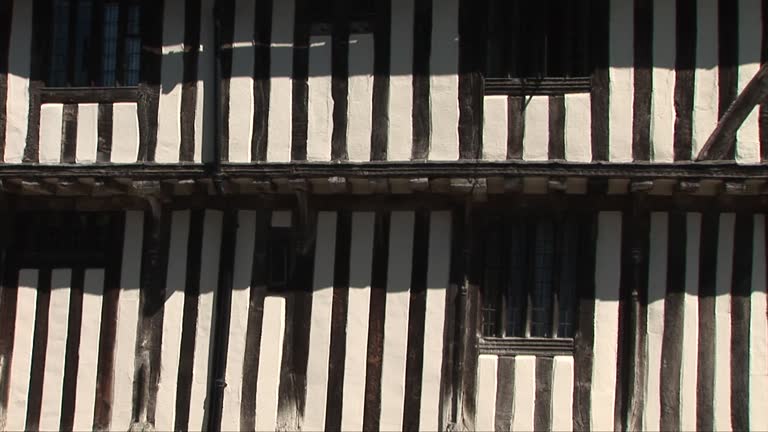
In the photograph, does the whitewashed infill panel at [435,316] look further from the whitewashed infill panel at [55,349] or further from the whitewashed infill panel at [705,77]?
the whitewashed infill panel at [55,349]

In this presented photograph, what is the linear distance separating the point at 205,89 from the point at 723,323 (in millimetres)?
5590

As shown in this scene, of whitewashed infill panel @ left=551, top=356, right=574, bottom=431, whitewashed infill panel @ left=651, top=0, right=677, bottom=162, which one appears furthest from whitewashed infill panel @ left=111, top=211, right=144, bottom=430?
whitewashed infill panel @ left=651, top=0, right=677, bottom=162

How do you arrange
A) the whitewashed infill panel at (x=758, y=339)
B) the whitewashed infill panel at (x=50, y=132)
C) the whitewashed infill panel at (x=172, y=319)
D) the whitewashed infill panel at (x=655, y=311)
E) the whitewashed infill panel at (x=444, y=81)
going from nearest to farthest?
the whitewashed infill panel at (x=758, y=339), the whitewashed infill panel at (x=655, y=311), the whitewashed infill panel at (x=444, y=81), the whitewashed infill panel at (x=172, y=319), the whitewashed infill panel at (x=50, y=132)

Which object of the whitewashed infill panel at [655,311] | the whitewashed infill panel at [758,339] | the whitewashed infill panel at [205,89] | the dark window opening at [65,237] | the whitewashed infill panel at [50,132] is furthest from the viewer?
the dark window opening at [65,237]

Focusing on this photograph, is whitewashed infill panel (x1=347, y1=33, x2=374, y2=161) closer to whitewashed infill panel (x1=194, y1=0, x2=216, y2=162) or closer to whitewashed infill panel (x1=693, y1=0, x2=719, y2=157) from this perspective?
whitewashed infill panel (x1=194, y1=0, x2=216, y2=162)

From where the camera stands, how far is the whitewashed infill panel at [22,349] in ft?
41.0

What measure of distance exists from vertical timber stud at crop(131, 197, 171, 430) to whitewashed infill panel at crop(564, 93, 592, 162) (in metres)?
4.10

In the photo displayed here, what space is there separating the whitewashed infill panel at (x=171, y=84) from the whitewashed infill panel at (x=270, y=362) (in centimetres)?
180

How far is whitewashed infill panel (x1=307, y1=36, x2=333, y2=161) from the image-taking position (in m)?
12.3

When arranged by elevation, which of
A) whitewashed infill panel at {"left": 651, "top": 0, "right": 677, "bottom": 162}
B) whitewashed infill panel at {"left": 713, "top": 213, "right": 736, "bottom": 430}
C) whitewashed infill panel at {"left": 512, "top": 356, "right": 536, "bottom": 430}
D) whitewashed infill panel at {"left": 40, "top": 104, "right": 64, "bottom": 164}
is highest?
whitewashed infill panel at {"left": 651, "top": 0, "right": 677, "bottom": 162}


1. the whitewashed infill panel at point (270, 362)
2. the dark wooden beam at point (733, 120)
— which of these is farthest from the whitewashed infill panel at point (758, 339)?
the whitewashed infill panel at point (270, 362)

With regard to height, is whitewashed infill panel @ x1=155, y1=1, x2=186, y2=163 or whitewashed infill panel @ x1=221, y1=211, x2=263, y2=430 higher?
whitewashed infill panel @ x1=155, y1=1, x2=186, y2=163

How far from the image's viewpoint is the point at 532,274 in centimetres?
1220

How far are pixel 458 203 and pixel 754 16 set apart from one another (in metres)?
3.38
